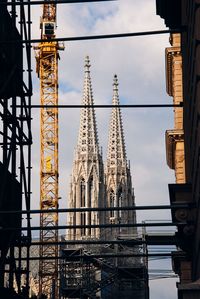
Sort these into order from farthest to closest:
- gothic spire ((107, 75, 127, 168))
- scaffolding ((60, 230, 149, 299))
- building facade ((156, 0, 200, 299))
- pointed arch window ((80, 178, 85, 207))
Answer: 1. gothic spire ((107, 75, 127, 168))
2. pointed arch window ((80, 178, 85, 207))
3. scaffolding ((60, 230, 149, 299))
4. building facade ((156, 0, 200, 299))

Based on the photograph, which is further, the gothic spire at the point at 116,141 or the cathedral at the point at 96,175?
the gothic spire at the point at 116,141

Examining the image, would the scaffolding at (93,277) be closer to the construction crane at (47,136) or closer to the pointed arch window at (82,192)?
the construction crane at (47,136)

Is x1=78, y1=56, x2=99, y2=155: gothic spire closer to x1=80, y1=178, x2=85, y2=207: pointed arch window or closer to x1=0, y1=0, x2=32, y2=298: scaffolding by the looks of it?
x1=80, y1=178, x2=85, y2=207: pointed arch window

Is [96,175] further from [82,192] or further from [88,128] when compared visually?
[88,128]

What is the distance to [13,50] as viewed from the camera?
19.6 m

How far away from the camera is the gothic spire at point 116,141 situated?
12500 cm

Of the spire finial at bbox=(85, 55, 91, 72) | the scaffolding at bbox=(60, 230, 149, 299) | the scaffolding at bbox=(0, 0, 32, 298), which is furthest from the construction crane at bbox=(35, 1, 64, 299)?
the scaffolding at bbox=(0, 0, 32, 298)

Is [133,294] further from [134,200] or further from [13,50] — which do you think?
[13,50]

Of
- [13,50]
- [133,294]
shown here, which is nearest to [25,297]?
[13,50]

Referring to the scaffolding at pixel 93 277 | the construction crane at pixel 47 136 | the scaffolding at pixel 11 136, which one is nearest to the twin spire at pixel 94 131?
the construction crane at pixel 47 136

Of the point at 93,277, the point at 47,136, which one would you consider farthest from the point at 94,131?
the point at 93,277

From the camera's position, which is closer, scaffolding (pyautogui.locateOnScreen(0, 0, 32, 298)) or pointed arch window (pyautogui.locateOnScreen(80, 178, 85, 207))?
scaffolding (pyautogui.locateOnScreen(0, 0, 32, 298))

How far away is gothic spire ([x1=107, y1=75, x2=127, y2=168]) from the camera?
125000 millimetres

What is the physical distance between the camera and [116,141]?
12594 centimetres
